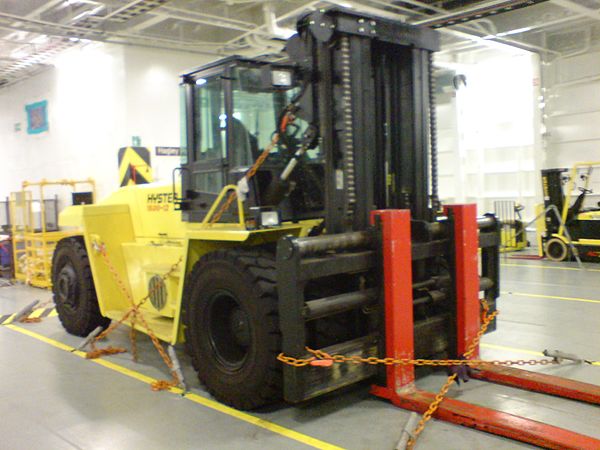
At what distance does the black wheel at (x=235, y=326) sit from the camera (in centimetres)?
429

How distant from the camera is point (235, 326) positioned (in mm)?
4746

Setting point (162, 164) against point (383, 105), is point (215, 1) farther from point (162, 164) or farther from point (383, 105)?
point (383, 105)

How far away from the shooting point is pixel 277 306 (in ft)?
14.1

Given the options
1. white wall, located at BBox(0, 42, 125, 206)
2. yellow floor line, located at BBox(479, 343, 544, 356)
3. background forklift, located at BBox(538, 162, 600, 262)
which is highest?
white wall, located at BBox(0, 42, 125, 206)

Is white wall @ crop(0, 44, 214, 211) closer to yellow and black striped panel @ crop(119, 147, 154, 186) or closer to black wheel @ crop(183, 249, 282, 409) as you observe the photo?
yellow and black striped panel @ crop(119, 147, 154, 186)

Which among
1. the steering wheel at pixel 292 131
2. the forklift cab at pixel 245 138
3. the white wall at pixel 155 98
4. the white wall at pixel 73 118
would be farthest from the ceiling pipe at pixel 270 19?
the steering wheel at pixel 292 131

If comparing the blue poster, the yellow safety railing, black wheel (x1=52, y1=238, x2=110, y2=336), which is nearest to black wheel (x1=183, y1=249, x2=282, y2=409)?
black wheel (x1=52, y1=238, x2=110, y2=336)

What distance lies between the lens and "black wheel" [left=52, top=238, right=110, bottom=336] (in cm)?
714

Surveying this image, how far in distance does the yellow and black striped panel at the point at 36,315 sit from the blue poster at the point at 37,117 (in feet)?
24.3

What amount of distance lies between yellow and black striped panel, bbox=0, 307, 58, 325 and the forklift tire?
35.1 ft

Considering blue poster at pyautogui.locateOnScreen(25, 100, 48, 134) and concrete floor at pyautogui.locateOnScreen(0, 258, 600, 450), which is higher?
blue poster at pyautogui.locateOnScreen(25, 100, 48, 134)

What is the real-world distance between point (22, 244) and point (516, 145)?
14.0 m

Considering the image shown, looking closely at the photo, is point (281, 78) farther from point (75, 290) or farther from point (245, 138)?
point (75, 290)

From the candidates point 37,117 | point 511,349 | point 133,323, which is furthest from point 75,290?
point 37,117
